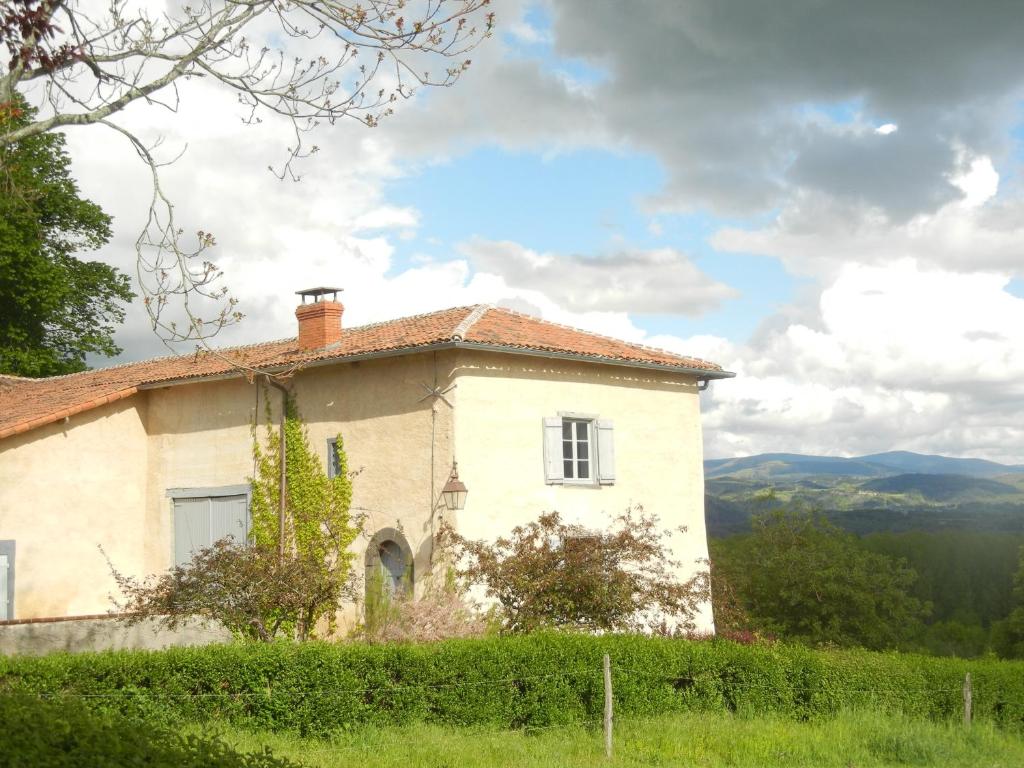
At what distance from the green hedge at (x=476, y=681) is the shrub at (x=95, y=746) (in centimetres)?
345

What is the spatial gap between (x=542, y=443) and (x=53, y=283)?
18018mm

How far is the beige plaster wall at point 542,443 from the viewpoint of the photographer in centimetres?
1791

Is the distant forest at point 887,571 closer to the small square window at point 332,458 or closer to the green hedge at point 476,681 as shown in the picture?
the green hedge at point 476,681

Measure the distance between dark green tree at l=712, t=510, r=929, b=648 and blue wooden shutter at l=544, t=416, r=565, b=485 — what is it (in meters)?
14.8

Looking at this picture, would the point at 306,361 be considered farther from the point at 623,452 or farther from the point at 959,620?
the point at 959,620

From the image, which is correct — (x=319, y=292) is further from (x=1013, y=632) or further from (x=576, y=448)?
(x=1013, y=632)

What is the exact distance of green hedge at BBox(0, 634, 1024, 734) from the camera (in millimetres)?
11320

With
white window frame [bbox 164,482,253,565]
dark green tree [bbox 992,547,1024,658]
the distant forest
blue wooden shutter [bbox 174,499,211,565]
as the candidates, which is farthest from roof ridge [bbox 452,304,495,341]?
dark green tree [bbox 992,547,1024,658]

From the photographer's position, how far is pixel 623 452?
2016 centimetres

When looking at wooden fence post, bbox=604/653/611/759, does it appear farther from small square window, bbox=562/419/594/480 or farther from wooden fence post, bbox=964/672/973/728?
small square window, bbox=562/419/594/480

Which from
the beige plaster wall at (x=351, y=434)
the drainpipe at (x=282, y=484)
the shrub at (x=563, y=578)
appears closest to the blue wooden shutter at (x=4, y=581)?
the beige plaster wall at (x=351, y=434)

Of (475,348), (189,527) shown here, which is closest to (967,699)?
(475,348)

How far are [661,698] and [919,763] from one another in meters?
2.98

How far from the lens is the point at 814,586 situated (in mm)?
33188
